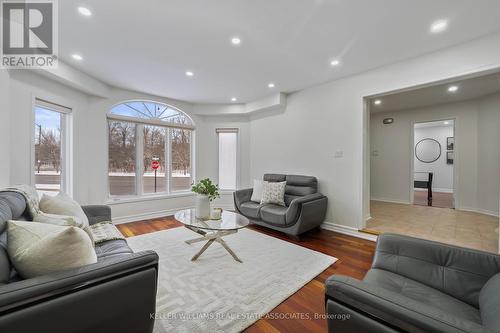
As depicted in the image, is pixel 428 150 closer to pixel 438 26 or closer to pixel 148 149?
pixel 438 26

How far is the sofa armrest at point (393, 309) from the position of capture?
777 millimetres

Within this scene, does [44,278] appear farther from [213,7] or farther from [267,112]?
[267,112]

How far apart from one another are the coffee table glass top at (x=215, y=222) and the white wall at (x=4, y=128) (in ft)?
6.08

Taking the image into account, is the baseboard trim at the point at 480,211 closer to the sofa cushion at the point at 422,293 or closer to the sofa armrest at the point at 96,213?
the sofa cushion at the point at 422,293

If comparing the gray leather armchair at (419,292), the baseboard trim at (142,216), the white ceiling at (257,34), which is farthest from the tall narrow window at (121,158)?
the gray leather armchair at (419,292)

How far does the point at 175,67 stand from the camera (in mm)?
3164

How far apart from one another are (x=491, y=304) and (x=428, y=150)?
926 centimetres

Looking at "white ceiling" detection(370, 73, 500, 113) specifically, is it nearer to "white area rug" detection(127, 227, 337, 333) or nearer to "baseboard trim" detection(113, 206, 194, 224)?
"white area rug" detection(127, 227, 337, 333)

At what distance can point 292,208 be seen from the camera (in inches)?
123

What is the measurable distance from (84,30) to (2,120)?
4.22ft

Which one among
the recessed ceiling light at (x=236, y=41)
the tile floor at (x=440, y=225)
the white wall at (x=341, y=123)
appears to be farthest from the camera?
the tile floor at (x=440, y=225)

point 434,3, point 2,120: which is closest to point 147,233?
point 2,120

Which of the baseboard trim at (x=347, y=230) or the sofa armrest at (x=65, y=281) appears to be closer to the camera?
the sofa armrest at (x=65, y=281)

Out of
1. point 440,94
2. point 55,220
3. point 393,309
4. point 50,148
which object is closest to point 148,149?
point 50,148
